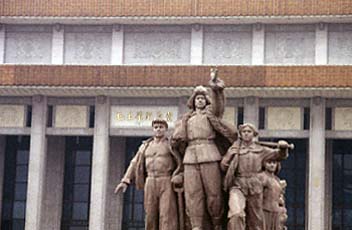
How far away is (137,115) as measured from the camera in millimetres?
29047

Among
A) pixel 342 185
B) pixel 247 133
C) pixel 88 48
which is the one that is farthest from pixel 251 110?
pixel 247 133

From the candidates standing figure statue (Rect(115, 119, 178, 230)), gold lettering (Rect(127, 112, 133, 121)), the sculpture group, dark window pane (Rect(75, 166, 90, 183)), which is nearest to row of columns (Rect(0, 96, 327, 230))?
gold lettering (Rect(127, 112, 133, 121))

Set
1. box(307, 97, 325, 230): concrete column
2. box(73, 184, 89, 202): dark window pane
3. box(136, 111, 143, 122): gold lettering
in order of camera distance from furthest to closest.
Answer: box(73, 184, 89, 202): dark window pane → box(136, 111, 143, 122): gold lettering → box(307, 97, 325, 230): concrete column

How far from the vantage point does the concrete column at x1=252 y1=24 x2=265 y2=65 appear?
29.5 m

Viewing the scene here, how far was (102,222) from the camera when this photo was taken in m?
28.2

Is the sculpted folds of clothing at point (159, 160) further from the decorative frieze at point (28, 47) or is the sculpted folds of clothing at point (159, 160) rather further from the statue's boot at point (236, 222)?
the decorative frieze at point (28, 47)

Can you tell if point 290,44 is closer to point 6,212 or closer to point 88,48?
point 88,48

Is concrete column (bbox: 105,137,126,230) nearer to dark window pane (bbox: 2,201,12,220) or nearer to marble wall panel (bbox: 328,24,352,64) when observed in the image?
dark window pane (bbox: 2,201,12,220)

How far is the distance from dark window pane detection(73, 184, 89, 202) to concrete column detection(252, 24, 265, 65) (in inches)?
326

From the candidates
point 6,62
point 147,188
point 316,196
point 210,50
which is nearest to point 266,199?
point 147,188

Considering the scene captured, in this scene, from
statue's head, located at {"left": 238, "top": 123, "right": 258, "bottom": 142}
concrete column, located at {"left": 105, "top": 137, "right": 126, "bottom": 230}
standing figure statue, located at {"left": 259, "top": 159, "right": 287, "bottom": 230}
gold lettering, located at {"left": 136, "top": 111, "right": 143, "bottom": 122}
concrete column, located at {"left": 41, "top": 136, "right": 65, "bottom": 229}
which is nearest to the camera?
statue's head, located at {"left": 238, "top": 123, "right": 258, "bottom": 142}

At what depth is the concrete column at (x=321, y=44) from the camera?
1150 inches

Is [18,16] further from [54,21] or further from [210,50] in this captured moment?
[210,50]

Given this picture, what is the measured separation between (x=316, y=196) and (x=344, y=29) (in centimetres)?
614
